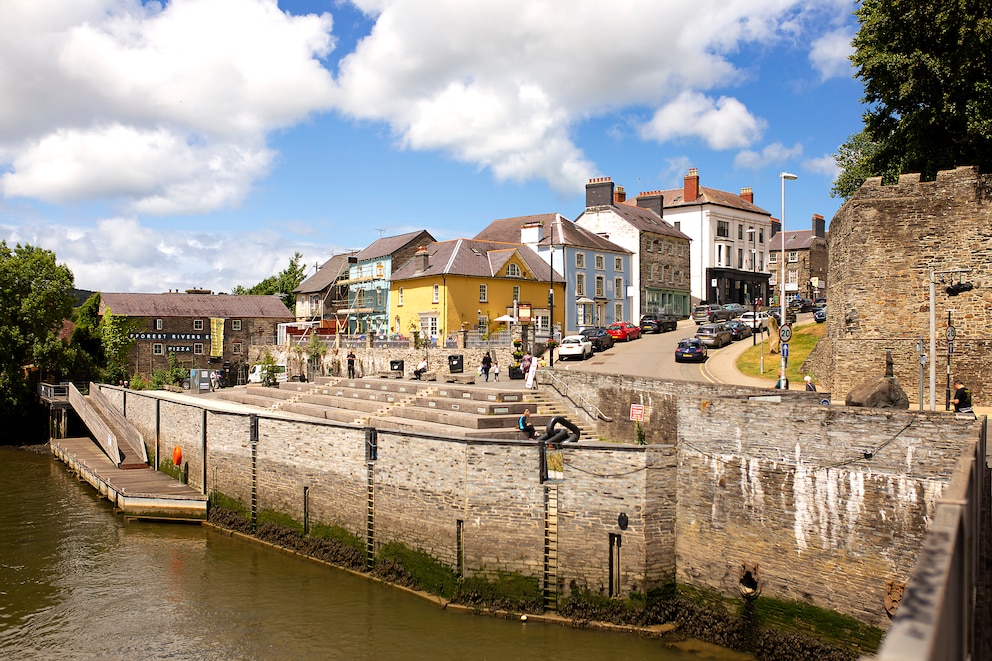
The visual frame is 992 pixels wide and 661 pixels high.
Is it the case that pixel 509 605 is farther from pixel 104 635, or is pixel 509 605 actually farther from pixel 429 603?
pixel 104 635

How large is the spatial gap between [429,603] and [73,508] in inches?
722

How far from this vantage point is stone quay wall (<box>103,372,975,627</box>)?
14141 mm

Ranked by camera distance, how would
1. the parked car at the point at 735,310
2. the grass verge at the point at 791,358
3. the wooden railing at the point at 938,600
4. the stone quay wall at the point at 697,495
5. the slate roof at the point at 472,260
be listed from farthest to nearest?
the parked car at the point at 735,310, the slate roof at the point at 472,260, the grass verge at the point at 791,358, the stone quay wall at the point at 697,495, the wooden railing at the point at 938,600

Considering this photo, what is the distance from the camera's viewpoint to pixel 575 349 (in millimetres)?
41094

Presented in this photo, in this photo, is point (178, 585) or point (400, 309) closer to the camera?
point (178, 585)

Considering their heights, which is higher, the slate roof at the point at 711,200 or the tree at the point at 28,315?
the slate roof at the point at 711,200

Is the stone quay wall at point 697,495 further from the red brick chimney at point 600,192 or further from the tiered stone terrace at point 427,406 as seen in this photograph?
the red brick chimney at point 600,192

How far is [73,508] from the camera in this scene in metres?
29.4

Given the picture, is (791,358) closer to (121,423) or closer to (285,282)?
(121,423)

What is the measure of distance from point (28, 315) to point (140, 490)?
2474 centimetres

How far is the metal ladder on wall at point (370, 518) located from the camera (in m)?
20.9

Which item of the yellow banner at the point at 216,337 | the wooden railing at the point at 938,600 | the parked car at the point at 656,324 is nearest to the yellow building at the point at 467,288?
the parked car at the point at 656,324

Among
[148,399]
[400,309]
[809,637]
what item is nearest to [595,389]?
[809,637]

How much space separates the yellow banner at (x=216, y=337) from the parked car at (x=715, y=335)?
39786 millimetres
